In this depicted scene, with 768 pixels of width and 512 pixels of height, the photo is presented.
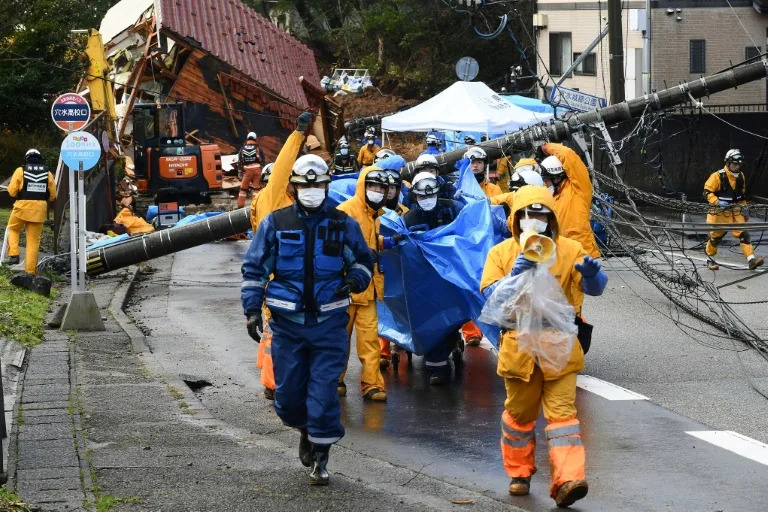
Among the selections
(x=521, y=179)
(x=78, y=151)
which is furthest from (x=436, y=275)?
(x=78, y=151)

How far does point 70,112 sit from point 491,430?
7.23 m

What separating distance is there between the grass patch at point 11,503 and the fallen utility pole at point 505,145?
1028 cm

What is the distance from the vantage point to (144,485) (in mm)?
6680

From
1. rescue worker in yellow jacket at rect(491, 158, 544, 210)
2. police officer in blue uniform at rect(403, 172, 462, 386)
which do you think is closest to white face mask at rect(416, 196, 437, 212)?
police officer in blue uniform at rect(403, 172, 462, 386)

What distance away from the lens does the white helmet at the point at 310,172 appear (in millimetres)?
7129

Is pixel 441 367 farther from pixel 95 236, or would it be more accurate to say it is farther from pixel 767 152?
pixel 767 152

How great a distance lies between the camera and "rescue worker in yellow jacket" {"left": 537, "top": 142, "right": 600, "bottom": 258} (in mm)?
10891

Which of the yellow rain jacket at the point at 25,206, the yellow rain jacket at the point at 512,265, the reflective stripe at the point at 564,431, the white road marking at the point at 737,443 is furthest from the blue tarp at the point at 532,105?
the reflective stripe at the point at 564,431

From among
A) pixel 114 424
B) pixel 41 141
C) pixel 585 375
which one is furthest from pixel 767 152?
pixel 114 424

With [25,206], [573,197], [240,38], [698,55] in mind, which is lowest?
[25,206]

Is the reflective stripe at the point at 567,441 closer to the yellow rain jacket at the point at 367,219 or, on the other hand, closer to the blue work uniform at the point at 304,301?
the blue work uniform at the point at 304,301

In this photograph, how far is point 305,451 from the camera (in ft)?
23.6

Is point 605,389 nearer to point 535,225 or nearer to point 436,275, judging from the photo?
point 436,275

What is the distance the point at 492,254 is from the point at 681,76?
27.5 metres
